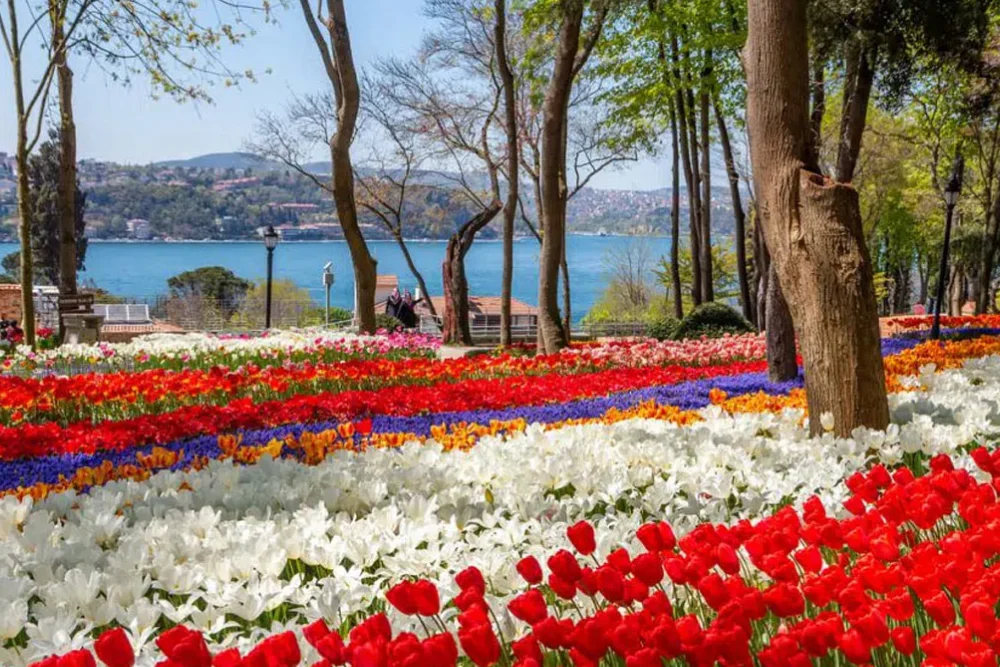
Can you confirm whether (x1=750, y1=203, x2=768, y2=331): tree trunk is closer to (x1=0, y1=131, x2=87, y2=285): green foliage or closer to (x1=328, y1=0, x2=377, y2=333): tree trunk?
(x1=328, y1=0, x2=377, y2=333): tree trunk

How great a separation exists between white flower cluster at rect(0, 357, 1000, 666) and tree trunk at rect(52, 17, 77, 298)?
47.8 ft

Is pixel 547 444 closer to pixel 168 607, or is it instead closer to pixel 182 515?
pixel 182 515

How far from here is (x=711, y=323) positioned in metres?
18.9

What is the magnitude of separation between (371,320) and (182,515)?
14092 millimetres

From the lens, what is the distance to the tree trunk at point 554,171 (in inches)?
528

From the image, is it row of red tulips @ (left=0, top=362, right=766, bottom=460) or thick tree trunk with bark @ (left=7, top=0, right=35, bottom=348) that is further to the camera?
thick tree trunk with bark @ (left=7, top=0, right=35, bottom=348)

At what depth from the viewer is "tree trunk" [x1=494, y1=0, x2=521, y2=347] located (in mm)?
17875

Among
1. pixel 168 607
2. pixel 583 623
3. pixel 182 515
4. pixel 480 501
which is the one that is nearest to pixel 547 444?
pixel 480 501

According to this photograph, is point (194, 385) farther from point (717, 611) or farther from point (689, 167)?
point (689, 167)

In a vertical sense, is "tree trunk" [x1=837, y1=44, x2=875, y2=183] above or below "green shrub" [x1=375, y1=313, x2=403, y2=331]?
above

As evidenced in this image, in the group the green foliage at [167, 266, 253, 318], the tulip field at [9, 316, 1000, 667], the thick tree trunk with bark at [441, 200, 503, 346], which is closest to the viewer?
the tulip field at [9, 316, 1000, 667]

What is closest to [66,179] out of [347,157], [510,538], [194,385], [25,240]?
[25,240]

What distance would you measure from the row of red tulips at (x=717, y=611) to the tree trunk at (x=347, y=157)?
48.0 ft

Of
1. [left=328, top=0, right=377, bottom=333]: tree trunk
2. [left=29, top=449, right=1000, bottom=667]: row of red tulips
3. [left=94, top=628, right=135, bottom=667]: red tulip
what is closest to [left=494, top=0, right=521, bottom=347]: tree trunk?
[left=328, top=0, right=377, bottom=333]: tree trunk
